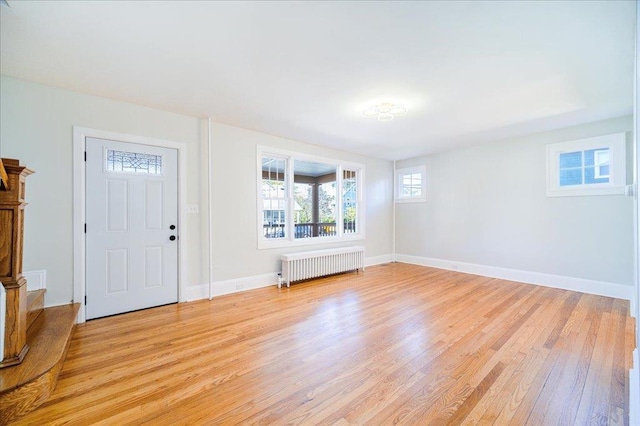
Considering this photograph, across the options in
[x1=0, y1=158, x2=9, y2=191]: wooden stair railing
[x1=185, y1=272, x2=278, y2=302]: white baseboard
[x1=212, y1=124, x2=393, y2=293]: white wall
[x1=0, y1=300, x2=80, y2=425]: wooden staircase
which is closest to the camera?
[x1=0, y1=300, x2=80, y2=425]: wooden staircase

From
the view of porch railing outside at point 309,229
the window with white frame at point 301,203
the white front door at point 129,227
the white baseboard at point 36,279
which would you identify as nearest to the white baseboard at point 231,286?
the white front door at point 129,227

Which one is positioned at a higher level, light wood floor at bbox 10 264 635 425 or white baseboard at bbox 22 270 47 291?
white baseboard at bbox 22 270 47 291

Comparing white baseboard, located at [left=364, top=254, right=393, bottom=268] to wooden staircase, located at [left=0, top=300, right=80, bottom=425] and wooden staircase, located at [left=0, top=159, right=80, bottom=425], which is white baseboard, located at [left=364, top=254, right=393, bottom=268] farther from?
wooden staircase, located at [left=0, top=159, right=80, bottom=425]

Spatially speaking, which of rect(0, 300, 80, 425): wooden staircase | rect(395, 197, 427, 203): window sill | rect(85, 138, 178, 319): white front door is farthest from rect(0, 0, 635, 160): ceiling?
rect(395, 197, 427, 203): window sill

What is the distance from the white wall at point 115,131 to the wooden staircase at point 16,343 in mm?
1080

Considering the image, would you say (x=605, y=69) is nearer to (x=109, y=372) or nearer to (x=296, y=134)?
(x=296, y=134)

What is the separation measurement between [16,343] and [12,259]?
585mm

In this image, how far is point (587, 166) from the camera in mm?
4145

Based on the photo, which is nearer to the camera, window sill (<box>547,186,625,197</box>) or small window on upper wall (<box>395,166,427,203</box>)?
window sill (<box>547,186,625,197</box>)

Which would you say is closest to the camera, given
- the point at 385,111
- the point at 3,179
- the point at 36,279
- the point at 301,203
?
the point at 3,179

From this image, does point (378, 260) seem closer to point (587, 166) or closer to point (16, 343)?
point (587, 166)

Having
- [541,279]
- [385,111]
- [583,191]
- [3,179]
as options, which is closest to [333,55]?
[385,111]

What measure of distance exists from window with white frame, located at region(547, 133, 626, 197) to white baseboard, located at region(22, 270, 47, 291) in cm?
698

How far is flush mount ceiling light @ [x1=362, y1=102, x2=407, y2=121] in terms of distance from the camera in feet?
10.8
